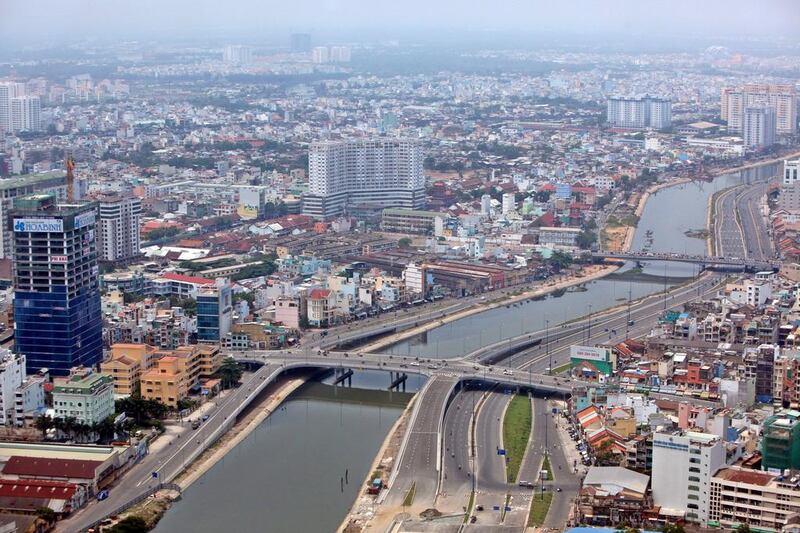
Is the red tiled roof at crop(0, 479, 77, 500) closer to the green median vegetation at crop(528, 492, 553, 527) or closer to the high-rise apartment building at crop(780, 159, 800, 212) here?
the green median vegetation at crop(528, 492, 553, 527)

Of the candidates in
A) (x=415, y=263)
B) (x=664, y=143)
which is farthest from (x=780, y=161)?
(x=415, y=263)

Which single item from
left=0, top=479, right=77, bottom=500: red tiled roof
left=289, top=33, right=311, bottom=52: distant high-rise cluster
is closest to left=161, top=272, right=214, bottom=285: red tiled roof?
left=0, top=479, right=77, bottom=500: red tiled roof

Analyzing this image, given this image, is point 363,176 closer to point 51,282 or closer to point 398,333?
point 398,333

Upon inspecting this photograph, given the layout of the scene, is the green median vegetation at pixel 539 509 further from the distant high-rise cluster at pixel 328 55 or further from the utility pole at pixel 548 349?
the distant high-rise cluster at pixel 328 55

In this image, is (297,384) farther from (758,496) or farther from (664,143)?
(664,143)

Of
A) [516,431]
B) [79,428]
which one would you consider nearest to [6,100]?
[79,428]

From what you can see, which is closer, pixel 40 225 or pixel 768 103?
pixel 40 225
